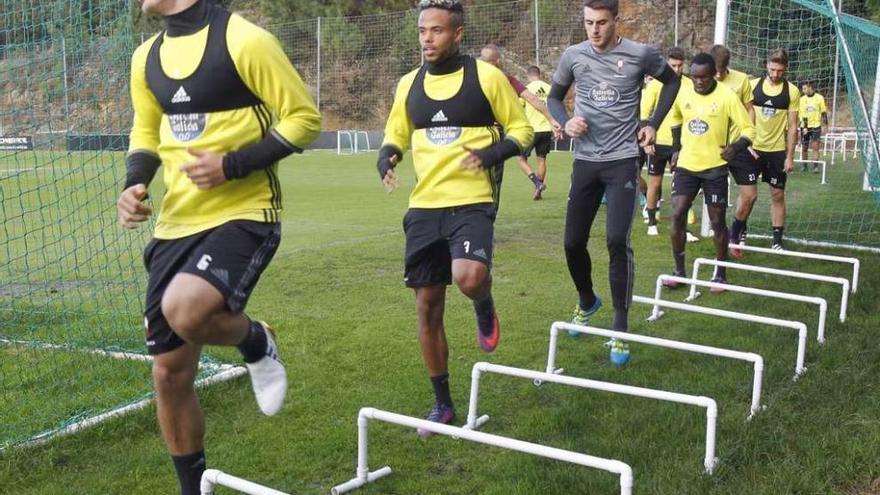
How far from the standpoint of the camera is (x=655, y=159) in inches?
492

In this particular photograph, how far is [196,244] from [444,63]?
6.61 feet

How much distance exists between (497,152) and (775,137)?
290 inches

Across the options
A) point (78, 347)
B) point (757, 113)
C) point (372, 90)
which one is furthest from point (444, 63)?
point (372, 90)

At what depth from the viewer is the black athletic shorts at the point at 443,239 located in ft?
16.1

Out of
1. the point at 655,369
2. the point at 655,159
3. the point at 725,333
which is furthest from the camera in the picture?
the point at 655,159

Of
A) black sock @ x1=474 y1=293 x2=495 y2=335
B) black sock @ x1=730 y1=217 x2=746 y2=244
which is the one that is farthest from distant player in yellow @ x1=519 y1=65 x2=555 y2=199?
black sock @ x1=474 y1=293 x2=495 y2=335

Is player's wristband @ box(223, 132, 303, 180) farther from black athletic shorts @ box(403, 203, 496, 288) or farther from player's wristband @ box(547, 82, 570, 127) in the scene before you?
player's wristband @ box(547, 82, 570, 127)

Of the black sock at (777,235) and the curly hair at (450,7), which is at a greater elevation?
the curly hair at (450,7)

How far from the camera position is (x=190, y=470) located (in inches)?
152

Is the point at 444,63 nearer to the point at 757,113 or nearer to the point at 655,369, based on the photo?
the point at 655,369

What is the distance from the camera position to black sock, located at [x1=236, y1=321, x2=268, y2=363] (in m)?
3.84

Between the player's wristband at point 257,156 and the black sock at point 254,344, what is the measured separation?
0.70 meters

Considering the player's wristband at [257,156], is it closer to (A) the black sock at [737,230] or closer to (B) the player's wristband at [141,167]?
(B) the player's wristband at [141,167]

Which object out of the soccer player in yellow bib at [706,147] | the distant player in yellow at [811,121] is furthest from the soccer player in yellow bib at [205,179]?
Answer: the distant player in yellow at [811,121]
